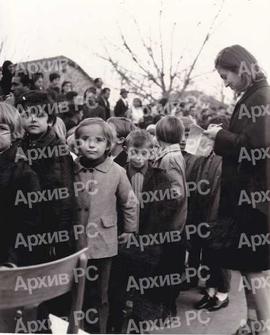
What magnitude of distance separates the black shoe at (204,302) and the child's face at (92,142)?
31.8 inches

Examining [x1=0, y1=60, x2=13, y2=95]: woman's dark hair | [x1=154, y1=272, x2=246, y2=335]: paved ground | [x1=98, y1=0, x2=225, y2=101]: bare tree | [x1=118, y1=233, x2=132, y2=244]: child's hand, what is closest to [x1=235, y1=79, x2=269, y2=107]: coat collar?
[x1=98, y1=0, x2=225, y2=101]: bare tree

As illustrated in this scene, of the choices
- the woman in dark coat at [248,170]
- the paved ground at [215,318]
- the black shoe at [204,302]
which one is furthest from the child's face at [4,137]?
the black shoe at [204,302]

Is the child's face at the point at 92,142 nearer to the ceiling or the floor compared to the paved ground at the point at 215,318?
nearer to the ceiling

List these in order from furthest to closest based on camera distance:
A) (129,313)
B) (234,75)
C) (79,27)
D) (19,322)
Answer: (79,27), (129,313), (234,75), (19,322)

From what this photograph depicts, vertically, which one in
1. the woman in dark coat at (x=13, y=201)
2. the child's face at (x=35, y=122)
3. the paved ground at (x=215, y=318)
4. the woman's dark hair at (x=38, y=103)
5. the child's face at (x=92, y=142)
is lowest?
the paved ground at (x=215, y=318)

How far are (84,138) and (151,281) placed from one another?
2.11ft

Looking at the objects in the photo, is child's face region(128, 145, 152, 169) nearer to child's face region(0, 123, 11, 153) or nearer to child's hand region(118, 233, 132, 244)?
child's hand region(118, 233, 132, 244)

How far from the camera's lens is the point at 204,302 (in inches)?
85.5

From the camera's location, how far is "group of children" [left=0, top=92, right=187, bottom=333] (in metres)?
1.89

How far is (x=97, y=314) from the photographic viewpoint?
191cm

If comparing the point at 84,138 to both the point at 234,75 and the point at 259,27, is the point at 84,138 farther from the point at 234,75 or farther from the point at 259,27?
the point at 259,27

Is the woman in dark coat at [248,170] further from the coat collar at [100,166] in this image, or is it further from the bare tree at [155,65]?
the coat collar at [100,166]

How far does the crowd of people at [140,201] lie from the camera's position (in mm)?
1782

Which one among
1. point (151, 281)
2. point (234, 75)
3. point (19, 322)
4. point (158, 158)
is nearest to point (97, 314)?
point (151, 281)
